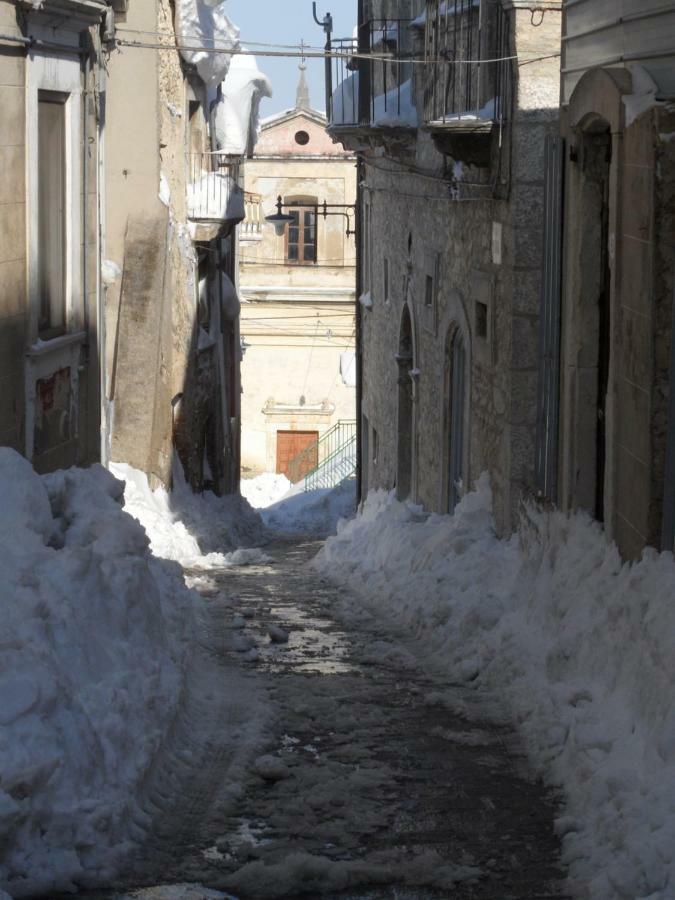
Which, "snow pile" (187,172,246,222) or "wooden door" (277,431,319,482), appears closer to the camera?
"snow pile" (187,172,246,222)

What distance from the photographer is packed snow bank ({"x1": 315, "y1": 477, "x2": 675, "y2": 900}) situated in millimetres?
5160

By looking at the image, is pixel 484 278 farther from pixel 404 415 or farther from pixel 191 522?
pixel 191 522

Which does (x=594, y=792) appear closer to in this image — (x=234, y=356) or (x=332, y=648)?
(x=332, y=648)

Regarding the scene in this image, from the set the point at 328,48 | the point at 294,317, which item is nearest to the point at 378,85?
the point at 328,48

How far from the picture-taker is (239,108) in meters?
23.5

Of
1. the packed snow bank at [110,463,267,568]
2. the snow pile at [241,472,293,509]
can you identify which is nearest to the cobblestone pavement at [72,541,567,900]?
the packed snow bank at [110,463,267,568]

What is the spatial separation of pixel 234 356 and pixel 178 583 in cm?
1608

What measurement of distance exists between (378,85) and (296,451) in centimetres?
2100

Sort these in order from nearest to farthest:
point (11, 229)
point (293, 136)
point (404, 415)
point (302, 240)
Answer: point (11, 229), point (404, 415), point (302, 240), point (293, 136)

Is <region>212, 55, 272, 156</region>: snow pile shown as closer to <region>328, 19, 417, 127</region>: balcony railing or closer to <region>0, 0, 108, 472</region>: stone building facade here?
<region>328, 19, 417, 127</region>: balcony railing

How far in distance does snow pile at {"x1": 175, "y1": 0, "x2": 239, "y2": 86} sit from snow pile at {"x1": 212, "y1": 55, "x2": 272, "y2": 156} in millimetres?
1610

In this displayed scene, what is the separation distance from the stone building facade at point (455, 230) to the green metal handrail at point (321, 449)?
56.9ft

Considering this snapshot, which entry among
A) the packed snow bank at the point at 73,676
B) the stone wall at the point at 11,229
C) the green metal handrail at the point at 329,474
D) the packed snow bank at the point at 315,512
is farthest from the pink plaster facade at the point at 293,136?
the packed snow bank at the point at 73,676

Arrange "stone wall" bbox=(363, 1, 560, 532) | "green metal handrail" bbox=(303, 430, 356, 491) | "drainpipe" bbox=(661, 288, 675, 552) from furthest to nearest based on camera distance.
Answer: "green metal handrail" bbox=(303, 430, 356, 491), "stone wall" bbox=(363, 1, 560, 532), "drainpipe" bbox=(661, 288, 675, 552)
